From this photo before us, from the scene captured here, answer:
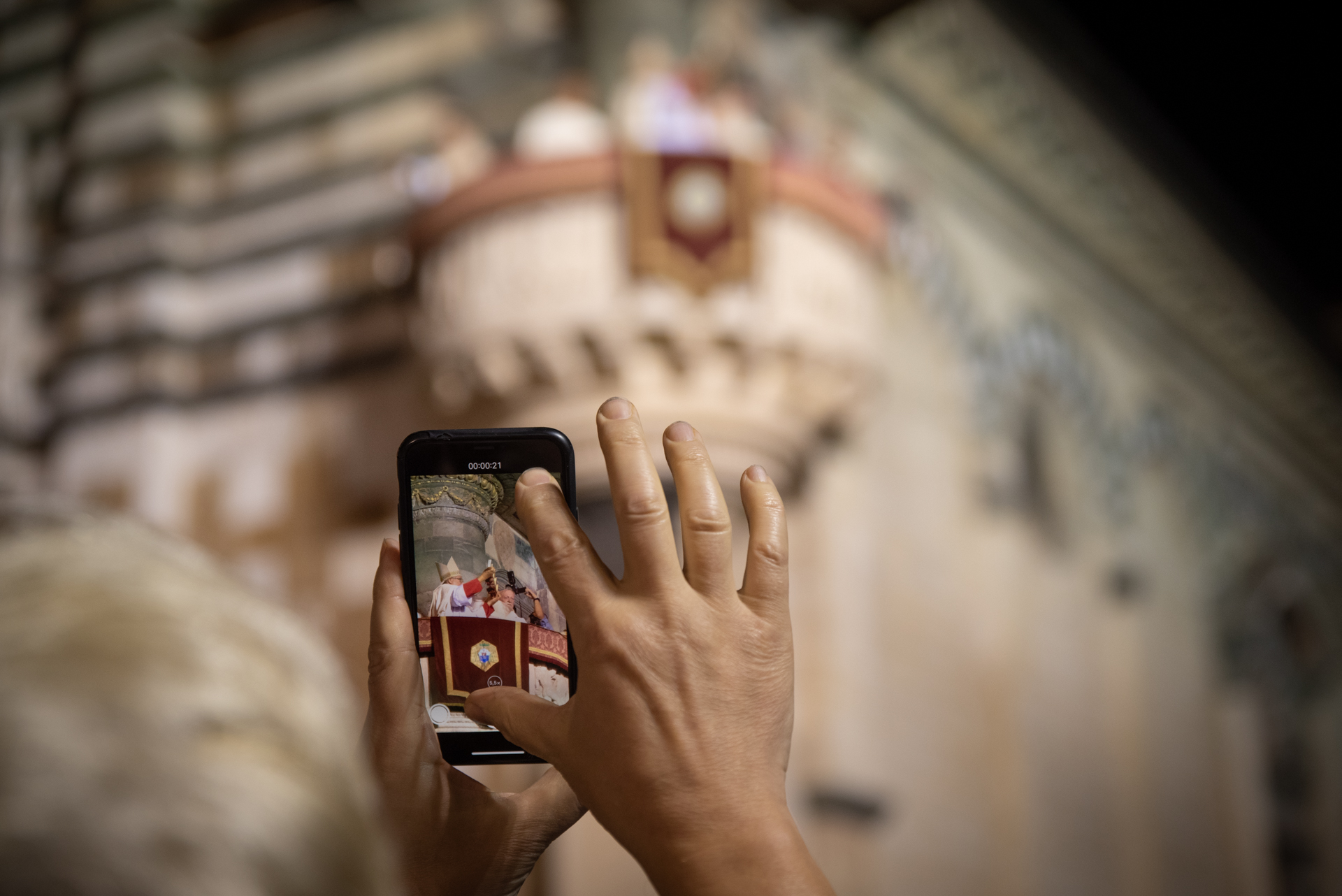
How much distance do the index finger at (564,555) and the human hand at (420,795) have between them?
21cm

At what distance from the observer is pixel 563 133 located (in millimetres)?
3938

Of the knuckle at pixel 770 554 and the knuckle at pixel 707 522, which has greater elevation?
the knuckle at pixel 707 522

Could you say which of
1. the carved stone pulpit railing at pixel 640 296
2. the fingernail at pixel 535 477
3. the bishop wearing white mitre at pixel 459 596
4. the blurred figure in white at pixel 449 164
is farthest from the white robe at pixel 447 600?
the blurred figure in white at pixel 449 164

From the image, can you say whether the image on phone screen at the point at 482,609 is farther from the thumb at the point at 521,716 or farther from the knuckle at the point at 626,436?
the knuckle at the point at 626,436

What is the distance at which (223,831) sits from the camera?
489 millimetres

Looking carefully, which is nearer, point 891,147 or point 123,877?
point 123,877

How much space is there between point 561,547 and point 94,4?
5770 millimetres

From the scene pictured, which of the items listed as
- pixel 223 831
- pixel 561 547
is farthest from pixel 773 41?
pixel 223 831

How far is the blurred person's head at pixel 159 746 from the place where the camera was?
48cm

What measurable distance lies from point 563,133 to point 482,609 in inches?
123

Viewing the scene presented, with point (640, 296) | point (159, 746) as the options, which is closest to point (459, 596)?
point (159, 746)

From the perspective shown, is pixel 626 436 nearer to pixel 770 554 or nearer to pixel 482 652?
pixel 770 554

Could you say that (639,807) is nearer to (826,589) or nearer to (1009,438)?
(826,589)

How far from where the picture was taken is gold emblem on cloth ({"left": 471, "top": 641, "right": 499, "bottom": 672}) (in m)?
1.05
